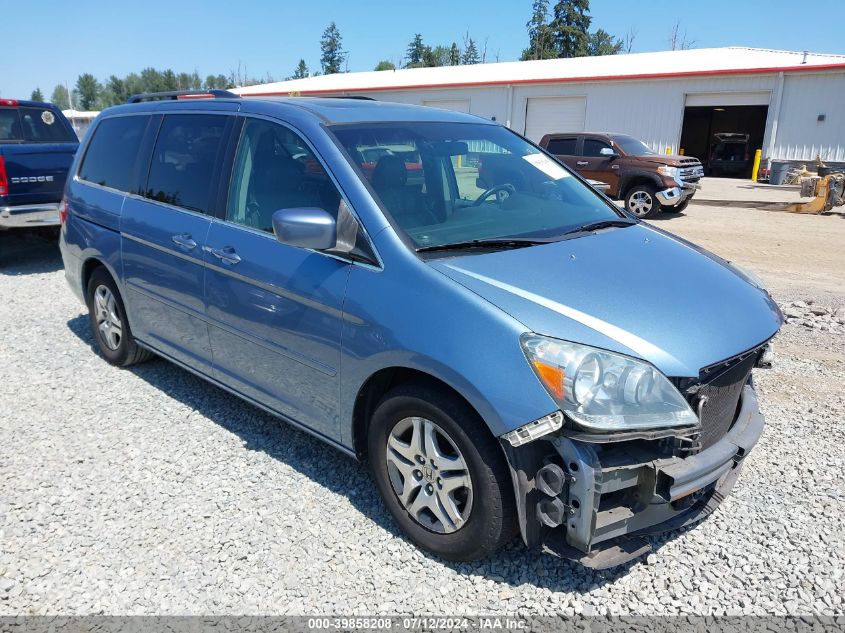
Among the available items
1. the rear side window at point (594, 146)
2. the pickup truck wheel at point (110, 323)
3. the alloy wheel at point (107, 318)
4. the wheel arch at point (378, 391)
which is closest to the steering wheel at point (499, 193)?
the wheel arch at point (378, 391)

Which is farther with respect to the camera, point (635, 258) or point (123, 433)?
point (123, 433)

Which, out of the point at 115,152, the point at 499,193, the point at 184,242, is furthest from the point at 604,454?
the point at 115,152

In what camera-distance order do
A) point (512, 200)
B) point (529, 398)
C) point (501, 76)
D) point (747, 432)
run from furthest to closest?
point (501, 76)
point (512, 200)
point (747, 432)
point (529, 398)

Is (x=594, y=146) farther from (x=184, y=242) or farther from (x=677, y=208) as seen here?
(x=184, y=242)

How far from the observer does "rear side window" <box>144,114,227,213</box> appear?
12.7 ft

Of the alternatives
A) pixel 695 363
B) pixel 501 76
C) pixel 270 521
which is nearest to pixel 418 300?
pixel 695 363

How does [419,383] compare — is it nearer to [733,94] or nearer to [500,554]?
[500,554]

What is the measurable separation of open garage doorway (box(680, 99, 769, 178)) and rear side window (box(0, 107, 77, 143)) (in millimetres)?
24112

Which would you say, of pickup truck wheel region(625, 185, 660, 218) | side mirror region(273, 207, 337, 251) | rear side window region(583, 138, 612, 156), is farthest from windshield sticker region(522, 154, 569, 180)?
rear side window region(583, 138, 612, 156)

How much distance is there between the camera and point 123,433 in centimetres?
404

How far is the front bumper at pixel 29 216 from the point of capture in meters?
7.88

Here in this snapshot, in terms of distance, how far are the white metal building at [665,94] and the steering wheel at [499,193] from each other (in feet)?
70.5

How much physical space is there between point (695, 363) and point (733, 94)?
89.1 feet

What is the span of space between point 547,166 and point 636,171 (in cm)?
1203
